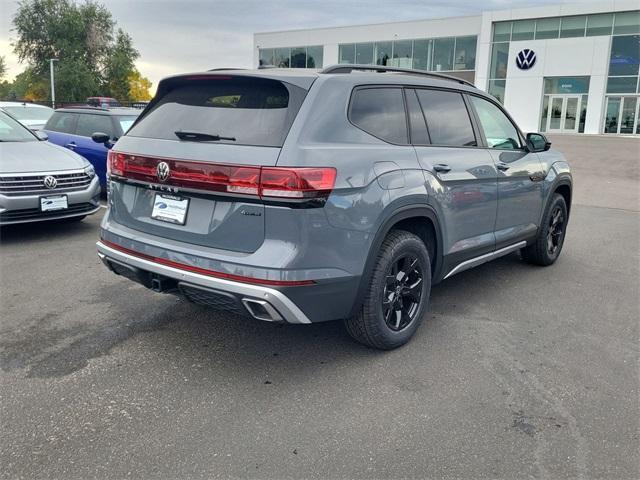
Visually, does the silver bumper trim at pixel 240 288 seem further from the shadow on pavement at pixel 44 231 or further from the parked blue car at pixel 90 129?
the parked blue car at pixel 90 129

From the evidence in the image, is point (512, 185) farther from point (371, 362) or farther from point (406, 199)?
point (371, 362)

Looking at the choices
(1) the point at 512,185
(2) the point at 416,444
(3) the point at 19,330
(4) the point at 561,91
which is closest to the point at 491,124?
(1) the point at 512,185

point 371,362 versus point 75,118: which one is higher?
point 75,118

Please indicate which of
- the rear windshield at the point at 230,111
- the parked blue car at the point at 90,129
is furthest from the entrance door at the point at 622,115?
the rear windshield at the point at 230,111

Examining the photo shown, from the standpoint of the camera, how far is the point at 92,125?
30.5ft

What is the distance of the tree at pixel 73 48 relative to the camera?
51.6 meters

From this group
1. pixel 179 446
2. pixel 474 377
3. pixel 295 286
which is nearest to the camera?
pixel 179 446

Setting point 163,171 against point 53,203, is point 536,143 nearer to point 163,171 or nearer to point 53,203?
point 163,171

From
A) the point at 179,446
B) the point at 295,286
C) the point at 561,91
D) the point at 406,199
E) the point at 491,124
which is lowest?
the point at 179,446

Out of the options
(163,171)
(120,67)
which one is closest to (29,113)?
(163,171)

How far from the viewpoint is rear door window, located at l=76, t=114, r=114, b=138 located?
910 cm

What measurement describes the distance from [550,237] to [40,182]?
5.58 metres

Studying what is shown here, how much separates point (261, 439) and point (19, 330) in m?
2.19

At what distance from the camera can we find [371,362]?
3.61 m
